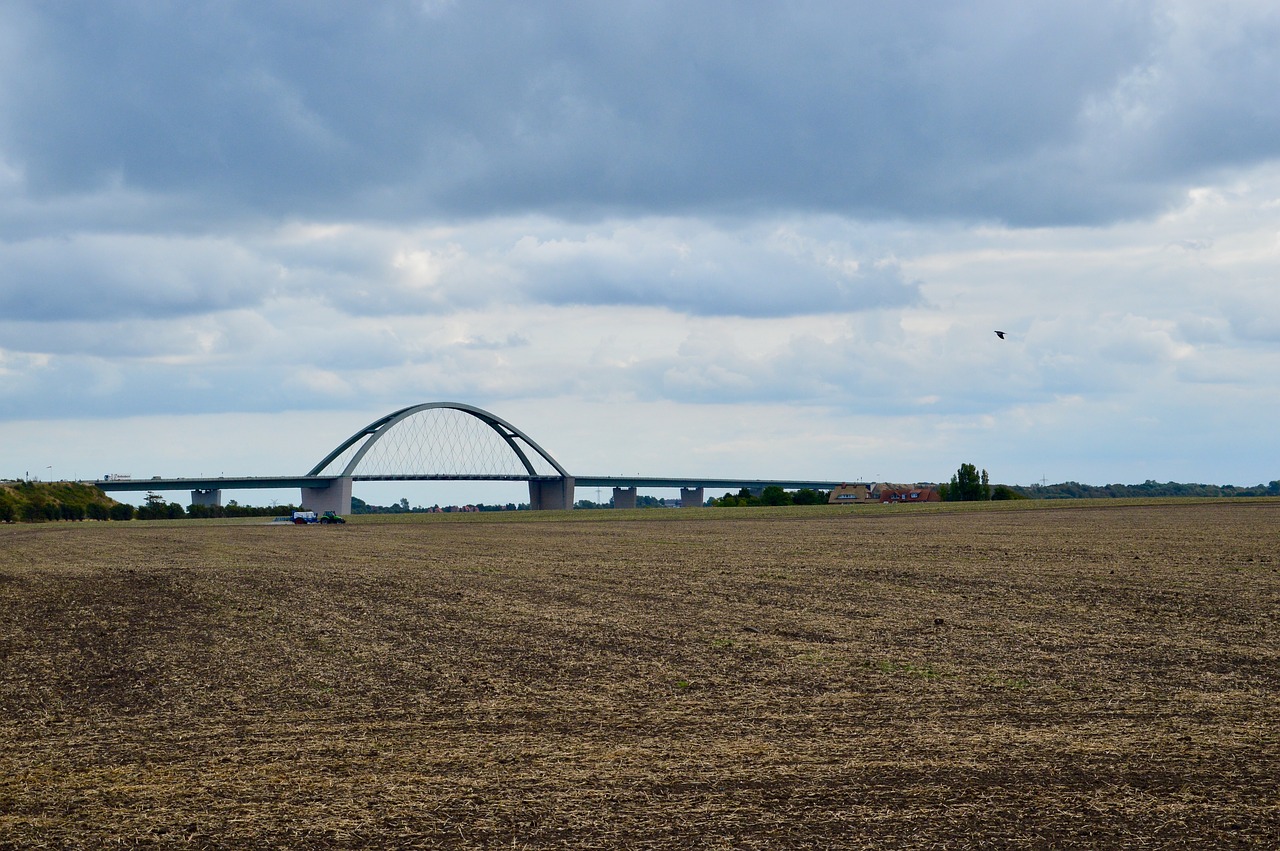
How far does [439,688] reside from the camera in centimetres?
1323

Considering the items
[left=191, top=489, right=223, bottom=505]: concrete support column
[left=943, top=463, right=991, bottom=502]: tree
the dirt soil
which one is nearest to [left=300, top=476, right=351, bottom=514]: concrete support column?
[left=191, top=489, right=223, bottom=505]: concrete support column

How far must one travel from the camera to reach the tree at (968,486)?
16138 centimetres

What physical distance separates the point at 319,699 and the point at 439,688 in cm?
128

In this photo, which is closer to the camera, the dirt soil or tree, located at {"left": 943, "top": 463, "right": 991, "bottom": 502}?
the dirt soil

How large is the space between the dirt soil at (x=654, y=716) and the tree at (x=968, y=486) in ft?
461

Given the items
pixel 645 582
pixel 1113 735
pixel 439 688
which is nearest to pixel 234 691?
pixel 439 688

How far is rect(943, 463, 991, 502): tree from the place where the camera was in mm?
161375

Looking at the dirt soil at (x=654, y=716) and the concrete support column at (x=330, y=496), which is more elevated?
the concrete support column at (x=330, y=496)

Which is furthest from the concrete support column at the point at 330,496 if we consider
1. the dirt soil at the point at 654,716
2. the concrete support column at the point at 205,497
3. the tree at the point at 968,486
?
the dirt soil at the point at 654,716

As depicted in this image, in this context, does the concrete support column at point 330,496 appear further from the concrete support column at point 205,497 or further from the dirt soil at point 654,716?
the dirt soil at point 654,716

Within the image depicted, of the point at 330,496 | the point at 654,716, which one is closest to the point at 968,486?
the point at 330,496

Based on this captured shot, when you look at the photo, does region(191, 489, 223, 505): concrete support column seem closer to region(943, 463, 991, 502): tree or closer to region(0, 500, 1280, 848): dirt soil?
region(943, 463, 991, 502): tree

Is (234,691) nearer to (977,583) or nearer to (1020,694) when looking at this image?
(1020,694)

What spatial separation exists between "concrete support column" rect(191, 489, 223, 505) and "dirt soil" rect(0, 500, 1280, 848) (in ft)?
451
